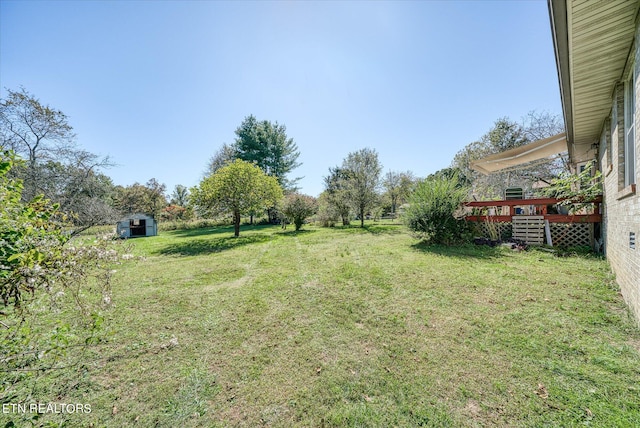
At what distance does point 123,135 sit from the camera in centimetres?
1242

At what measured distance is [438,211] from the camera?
855 centimetres

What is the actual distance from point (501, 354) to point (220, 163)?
33.5 metres

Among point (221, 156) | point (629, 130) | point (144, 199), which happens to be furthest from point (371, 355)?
point (144, 199)

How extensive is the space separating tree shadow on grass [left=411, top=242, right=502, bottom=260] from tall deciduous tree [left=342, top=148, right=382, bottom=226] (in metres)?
10.1

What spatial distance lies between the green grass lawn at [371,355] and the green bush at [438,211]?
144 inches

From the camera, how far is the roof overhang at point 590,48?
2773 millimetres

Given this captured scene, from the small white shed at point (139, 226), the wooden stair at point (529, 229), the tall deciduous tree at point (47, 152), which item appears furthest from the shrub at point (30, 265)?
the small white shed at point (139, 226)

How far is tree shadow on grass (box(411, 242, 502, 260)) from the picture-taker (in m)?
6.96

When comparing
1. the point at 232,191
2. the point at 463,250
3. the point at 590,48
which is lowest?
the point at 463,250

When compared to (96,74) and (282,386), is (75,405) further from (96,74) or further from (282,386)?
(96,74)

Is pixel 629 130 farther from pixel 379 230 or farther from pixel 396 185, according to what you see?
pixel 396 185

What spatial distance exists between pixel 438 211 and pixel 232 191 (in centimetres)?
1040

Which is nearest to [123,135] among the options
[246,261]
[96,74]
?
[96,74]

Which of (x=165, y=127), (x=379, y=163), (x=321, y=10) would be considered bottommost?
(x=379, y=163)
